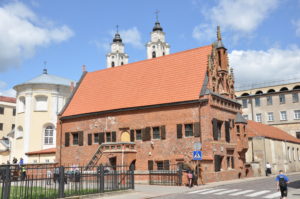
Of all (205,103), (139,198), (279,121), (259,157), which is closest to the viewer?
(139,198)

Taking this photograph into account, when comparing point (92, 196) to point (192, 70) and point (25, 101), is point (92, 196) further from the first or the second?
point (25, 101)

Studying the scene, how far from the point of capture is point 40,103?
44906 millimetres

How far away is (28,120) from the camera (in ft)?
144

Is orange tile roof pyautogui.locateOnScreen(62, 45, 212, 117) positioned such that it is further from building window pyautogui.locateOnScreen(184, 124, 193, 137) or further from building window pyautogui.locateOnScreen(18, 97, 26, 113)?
building window pyautogui.locateOnScreen(18, 97, 26, 113)

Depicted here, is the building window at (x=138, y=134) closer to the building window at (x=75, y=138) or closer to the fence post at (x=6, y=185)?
the building window at (x=75, y=138)

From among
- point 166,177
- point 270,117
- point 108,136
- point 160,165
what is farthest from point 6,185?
point 270,117

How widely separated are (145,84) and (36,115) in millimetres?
18371

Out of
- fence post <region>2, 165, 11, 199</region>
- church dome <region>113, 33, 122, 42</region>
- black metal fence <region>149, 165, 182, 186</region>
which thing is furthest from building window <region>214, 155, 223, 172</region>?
church dome <region>113, 33, 122, 42</region>

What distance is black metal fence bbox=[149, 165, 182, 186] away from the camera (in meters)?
23.7

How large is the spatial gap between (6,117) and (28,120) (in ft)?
85.6

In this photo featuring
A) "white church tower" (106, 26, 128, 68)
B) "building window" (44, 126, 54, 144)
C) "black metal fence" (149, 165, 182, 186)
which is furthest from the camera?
"white church tower" (106, 26, 128, 68)

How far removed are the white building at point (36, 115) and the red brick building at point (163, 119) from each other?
25.2 ft

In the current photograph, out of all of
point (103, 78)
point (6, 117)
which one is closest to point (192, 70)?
point (103, 78)

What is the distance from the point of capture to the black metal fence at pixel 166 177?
23.7 meters
